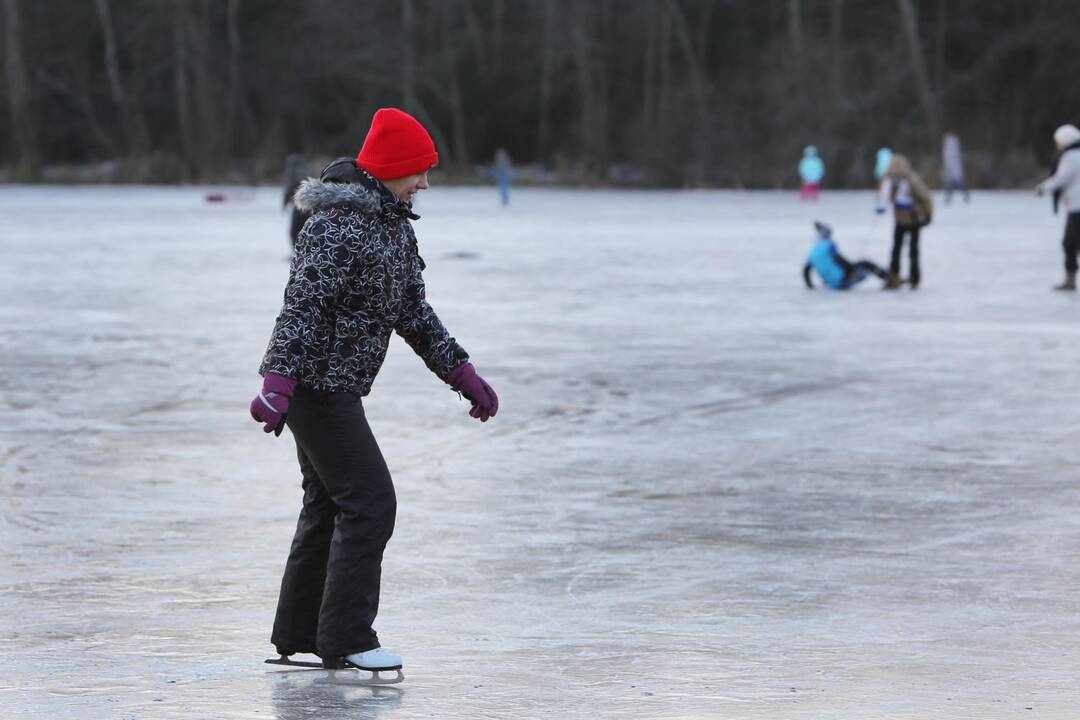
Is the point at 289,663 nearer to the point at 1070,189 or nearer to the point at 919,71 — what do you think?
the point at 1070,189

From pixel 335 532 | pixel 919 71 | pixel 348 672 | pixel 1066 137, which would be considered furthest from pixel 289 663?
pixel 919 71

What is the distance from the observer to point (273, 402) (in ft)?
15.4

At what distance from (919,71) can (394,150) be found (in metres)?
60.4

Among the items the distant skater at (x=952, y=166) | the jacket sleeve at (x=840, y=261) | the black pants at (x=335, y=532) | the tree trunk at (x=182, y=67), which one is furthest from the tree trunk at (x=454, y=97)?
the black pants at (x=335, y=532)

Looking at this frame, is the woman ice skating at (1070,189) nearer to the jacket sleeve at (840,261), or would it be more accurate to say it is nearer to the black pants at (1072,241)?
the black pants at (1072,241)

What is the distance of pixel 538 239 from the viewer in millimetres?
28203

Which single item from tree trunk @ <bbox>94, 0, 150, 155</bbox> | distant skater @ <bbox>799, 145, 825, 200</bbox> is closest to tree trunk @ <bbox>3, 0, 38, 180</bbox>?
tree trunk @ <bbox>94, 0, 150, 155</bbox>

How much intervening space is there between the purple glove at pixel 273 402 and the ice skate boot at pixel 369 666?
0.69 m

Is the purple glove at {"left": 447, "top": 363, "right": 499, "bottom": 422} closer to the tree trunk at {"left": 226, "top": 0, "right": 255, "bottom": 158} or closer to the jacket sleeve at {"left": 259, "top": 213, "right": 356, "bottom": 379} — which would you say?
the jacket sleeve at {"left": 259, "top": 213, "right": 356, "bottom": 379}

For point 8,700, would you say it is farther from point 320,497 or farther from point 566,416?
point 566,416

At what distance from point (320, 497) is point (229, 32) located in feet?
234

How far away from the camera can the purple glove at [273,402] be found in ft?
15.4

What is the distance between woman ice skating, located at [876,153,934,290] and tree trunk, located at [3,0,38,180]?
4930 centimetres

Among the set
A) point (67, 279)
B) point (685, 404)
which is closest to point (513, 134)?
point (67, 279)
